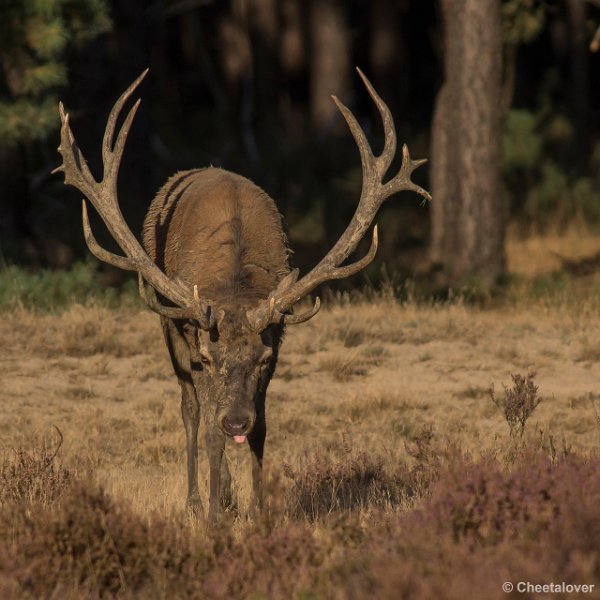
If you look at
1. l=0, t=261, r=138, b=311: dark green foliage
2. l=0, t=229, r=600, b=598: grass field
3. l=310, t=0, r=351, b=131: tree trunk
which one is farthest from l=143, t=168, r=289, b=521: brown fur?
l=310, t=0, r=351, b=131: tree trunk

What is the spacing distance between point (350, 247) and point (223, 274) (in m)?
0.78

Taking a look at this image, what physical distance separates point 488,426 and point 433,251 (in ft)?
24.0

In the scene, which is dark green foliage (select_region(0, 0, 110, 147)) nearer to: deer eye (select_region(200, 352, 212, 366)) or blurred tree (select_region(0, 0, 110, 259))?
blurred tree (select_region(0, 0, 110, 259))

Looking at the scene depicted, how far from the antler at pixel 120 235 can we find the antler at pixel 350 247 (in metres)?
0.37

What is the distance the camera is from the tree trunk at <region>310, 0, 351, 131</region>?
2841 cm

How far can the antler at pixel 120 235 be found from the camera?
7996mm

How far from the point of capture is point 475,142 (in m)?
16.8

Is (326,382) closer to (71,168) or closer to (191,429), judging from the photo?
(191,429)

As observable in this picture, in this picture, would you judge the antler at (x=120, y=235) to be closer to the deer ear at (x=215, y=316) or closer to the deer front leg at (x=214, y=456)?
the deer ear at (x=215, y=316)

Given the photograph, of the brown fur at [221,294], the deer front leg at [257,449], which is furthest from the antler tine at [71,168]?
the deer front leg at [257,449]

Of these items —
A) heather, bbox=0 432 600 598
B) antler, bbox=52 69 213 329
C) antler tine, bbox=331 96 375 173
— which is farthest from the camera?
antler tine, bbox=331 96 375 173

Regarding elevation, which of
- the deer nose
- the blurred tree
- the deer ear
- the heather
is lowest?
the heather

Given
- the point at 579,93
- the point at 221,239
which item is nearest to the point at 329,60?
the point at 579,93

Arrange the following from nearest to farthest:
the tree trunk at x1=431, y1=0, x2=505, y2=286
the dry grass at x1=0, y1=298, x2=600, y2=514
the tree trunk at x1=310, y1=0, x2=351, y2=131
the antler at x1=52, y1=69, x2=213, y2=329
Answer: the antler at x1=52, y1=69, x2=213, y2=329 < the dry grass at x1=0, y1=298, x2=600, y2=514 < the tree trunk at x1=431, y1=0, x2=505, y2=286 < the tree trunk at x1=310, y1=0, x2=351, y2=131
